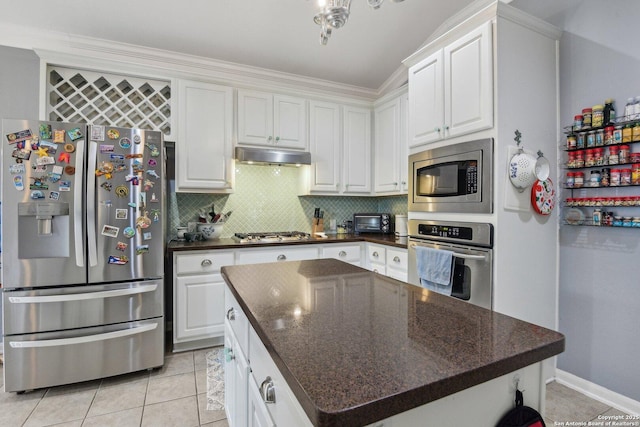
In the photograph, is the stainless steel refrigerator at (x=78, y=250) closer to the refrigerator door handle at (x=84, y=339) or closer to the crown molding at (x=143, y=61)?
the refrigerator door handle at (x=84, y=339)

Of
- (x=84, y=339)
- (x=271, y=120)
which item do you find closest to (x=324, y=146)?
(x=271, y=120)

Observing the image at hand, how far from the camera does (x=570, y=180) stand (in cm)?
199

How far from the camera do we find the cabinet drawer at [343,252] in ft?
9.94

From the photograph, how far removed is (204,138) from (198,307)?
1.51 m

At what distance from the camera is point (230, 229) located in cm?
326

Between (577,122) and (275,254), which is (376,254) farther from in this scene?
(577,122)

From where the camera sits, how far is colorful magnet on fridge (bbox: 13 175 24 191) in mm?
1920

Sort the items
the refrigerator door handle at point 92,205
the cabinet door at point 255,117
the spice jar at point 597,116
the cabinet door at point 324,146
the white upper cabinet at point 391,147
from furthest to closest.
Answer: the cabinet door at point 324,146
the white upper cabinet at point 391,147
the cabinet door at point 255,117
the refrigerator door handle at point 92,205
the spice jar at point 597,116

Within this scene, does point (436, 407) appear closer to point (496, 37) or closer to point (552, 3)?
point (496, 37)

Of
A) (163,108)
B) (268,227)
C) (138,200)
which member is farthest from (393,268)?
(163,108)

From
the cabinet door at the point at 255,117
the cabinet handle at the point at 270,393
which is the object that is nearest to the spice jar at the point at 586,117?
the cabinet handle at the point at 270,393

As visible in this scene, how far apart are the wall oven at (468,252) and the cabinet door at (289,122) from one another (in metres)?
1.59

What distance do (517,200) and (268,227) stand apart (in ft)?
7.80

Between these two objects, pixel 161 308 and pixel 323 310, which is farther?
pixel 161 308
